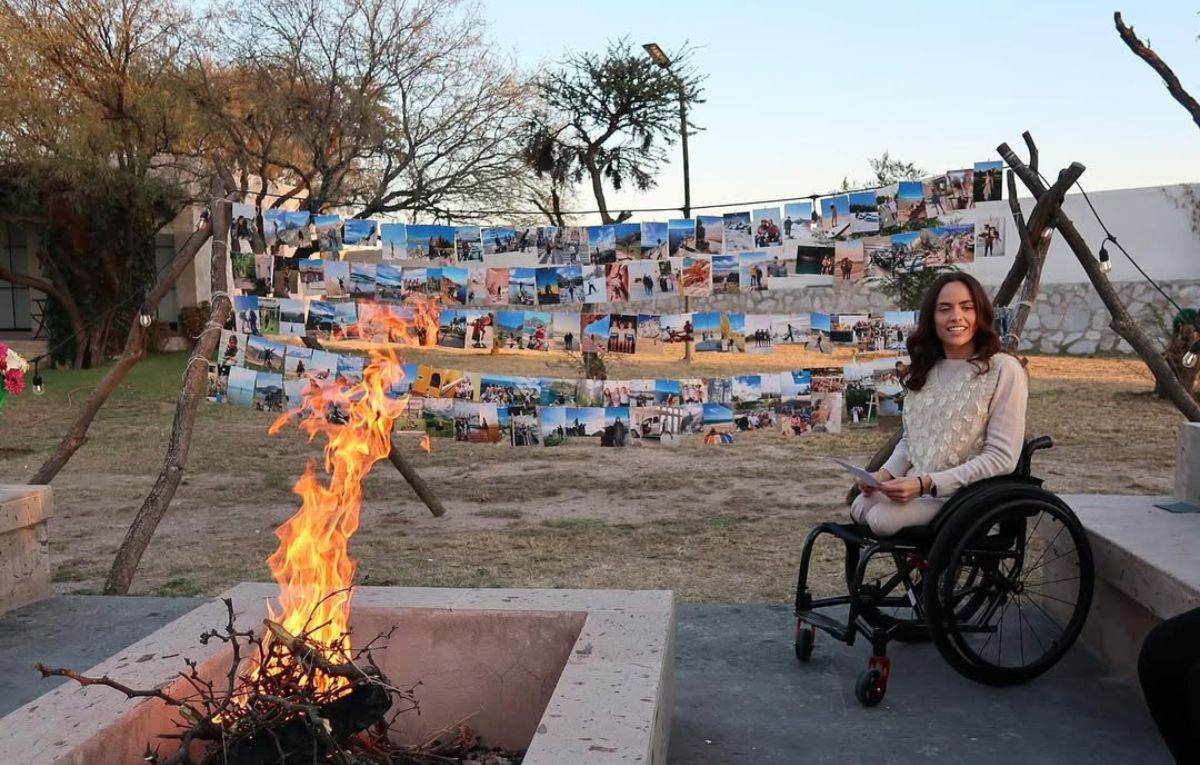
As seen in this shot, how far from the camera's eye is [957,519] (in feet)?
10.4

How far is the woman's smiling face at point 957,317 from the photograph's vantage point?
3.54 m

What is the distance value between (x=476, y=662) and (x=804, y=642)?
4.04 feet

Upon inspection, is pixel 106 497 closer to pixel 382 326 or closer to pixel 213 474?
pixel 213 474

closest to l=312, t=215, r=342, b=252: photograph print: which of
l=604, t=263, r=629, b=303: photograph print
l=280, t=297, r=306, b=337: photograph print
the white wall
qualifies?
A: l=280, t=297, r=306, b=337: photograph print

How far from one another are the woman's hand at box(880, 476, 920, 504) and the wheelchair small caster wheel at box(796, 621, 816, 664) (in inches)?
21.9

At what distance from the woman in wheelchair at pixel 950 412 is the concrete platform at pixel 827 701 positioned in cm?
54

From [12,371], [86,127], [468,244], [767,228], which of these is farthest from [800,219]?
[86,127]

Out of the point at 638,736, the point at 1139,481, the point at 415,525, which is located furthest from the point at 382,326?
the point at 1139,481

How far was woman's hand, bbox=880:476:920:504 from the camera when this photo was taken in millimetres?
3289

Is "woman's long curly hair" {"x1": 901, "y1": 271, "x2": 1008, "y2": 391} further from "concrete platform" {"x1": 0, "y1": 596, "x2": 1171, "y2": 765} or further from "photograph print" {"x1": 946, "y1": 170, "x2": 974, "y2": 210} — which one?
"photograph print" {"x1": 946, "y1": 170, "x2": 974, "y2": 210}

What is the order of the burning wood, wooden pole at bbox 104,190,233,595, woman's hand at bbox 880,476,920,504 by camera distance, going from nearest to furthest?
the burning wood
woman's hand at bbox 880,476,920,504
wooden pole at bbox 104,190,233,595

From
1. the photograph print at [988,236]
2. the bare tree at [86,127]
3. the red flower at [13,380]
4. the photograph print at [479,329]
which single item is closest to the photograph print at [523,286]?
the photograph print at [479,329]

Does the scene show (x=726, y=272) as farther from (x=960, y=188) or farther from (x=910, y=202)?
(x=960, y=188)

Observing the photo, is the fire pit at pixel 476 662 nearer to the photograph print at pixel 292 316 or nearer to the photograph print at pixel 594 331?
the photograph print at pixel 292 316
